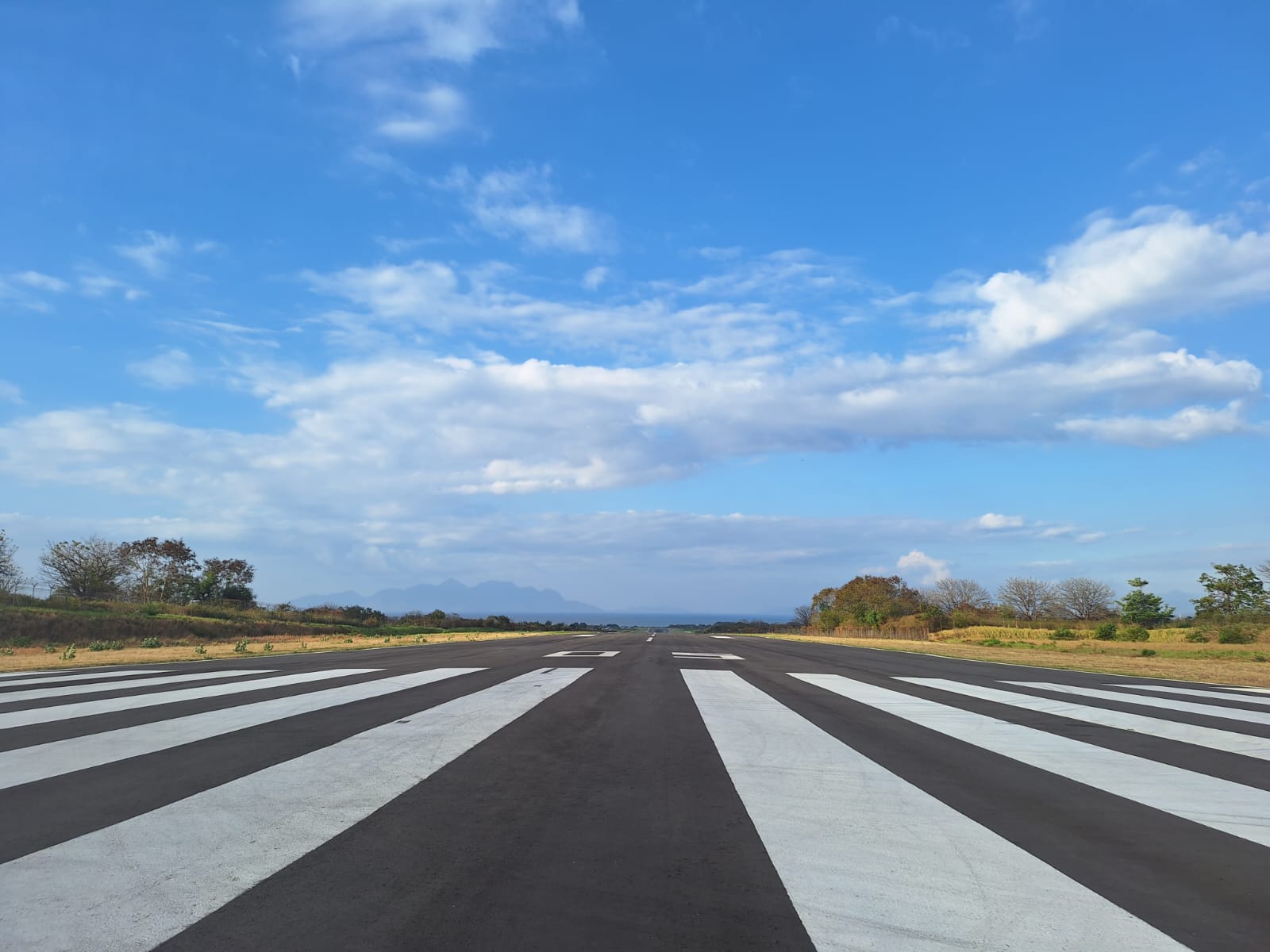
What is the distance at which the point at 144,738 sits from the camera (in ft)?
19.6

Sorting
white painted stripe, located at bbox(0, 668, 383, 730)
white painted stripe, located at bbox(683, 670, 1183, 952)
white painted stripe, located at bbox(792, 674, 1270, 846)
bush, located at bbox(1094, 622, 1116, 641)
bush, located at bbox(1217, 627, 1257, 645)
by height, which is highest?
white painted stripe, located at bbox(683, 670, 1183, 952)

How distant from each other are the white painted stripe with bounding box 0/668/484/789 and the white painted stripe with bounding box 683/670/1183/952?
195 inches

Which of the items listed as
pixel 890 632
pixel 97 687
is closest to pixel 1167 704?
pixel 97 687

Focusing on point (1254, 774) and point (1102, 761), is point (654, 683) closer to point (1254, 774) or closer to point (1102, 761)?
point (1102, 761)

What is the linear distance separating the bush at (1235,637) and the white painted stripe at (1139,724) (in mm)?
32338

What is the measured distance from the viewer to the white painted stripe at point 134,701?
23.5 ft

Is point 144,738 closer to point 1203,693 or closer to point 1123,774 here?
point 1123,774

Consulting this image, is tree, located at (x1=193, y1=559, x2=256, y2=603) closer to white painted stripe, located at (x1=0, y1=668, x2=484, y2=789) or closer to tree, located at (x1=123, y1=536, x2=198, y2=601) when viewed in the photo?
tree, located at (x1=123, y1=536, x2=198, y2=601)

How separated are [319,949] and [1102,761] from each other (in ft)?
20.4

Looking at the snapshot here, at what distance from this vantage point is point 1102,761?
5.68 metres

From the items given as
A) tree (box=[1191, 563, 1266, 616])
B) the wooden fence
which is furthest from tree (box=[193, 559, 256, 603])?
tree (box=[1191, 563, 1266, 616])

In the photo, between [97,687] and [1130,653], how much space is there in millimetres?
34482

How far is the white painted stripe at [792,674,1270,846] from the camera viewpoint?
422cm

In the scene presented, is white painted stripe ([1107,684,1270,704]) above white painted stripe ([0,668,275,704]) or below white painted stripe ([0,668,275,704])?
below
